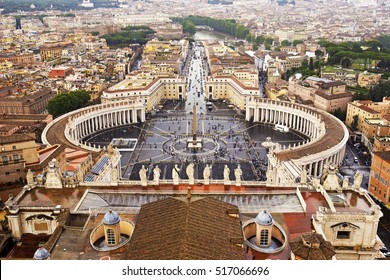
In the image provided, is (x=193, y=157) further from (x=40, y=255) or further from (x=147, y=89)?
(x=40, y=255)

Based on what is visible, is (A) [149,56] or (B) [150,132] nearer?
(B) [150,132]

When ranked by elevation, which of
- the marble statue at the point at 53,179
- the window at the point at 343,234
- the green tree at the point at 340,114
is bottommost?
the green tree at the point at 340,114

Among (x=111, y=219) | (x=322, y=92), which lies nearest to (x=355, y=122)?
(x=322, y=92)

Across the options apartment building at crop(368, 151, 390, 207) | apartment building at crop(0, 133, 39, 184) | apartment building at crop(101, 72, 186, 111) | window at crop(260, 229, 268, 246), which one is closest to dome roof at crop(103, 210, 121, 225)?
window at crop(260, 229, 268, 246)

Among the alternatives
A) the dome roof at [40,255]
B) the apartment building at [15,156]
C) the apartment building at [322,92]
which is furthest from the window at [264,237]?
the apartment building at [322,92]

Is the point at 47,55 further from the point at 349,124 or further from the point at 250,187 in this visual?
the point at 250,187

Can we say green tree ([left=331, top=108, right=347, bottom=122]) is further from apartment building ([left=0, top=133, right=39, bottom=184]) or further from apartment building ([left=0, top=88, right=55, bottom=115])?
apartment building ([left=0, top=88, right=55, bottom=115])

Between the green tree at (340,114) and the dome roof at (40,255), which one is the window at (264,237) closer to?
the dome roof at (40,255)
